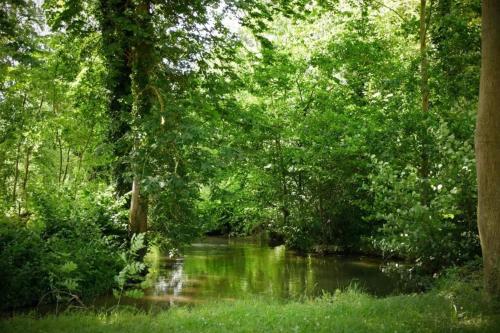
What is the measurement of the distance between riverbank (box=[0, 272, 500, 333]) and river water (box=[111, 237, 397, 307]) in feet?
9.72

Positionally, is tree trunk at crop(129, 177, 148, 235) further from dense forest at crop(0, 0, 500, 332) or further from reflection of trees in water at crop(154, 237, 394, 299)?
reflection of trees in water at crop(154, 237, 394, 299)

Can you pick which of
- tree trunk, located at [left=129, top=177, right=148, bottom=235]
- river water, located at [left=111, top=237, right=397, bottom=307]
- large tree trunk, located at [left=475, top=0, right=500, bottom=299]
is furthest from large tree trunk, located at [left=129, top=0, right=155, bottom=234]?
large tree trunk, located at [left=475, top=0, right=500, bottom=299]

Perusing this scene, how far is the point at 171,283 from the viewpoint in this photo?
14453 mm

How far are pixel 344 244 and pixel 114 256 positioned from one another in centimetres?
1258

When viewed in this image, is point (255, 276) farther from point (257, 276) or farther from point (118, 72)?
point (118, 72)

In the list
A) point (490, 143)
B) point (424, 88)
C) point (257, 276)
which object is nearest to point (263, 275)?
point (257, 276)

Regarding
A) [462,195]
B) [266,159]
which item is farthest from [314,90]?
[462,195]

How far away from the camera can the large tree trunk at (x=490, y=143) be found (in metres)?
8.34

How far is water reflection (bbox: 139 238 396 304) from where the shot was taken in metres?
13.1

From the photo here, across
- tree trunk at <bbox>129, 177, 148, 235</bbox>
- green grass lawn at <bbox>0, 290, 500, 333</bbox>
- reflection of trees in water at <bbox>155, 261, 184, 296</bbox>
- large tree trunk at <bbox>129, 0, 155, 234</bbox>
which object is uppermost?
large tree trunk at <bbox>129, 0, 155, 234</bbox>

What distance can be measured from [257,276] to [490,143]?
9.59 meters

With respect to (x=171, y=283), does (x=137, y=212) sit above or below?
above

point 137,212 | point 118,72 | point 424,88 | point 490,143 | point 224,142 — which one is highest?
point 424,88

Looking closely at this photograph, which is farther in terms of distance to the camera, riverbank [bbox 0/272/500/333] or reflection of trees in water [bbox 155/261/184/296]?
reflection of trees in water [bbox 155/261/184/296]
